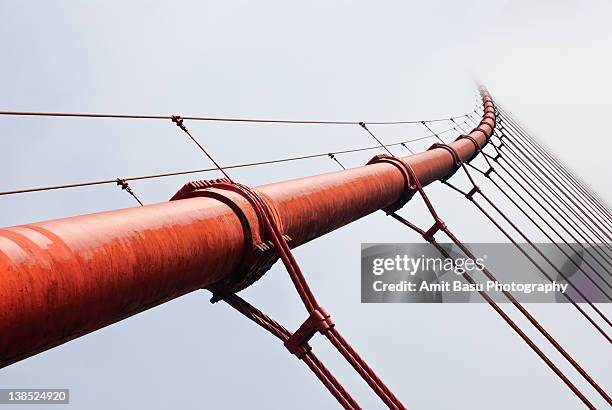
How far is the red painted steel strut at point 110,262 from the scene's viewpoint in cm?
249

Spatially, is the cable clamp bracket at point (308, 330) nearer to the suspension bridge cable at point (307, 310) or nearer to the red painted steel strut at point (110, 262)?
the suspension bridge cable at point (307, 310)

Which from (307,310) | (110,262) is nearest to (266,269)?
(307,310)

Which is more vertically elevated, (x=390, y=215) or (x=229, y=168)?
(x=229, y=168)

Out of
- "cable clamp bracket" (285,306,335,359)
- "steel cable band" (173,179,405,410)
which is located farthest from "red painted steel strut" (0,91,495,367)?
"cable clamp bracket" (285,306,335,359)

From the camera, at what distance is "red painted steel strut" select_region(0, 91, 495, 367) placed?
2.49 m

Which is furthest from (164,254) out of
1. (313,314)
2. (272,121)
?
(272,121)

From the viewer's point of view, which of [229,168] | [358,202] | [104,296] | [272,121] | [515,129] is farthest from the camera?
[515,129]

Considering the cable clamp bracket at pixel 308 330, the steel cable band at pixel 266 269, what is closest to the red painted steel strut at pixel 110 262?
the steel cable band at pixel 266 269

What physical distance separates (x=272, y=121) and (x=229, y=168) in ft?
6.39

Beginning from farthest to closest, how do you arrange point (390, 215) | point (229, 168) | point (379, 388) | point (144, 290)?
point (390, 215)
point (229, 168)
point (379, 388)
point (144, 290)

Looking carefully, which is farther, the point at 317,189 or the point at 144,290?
the point at 317,189

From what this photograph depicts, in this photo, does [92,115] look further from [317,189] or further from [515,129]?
[515,129]

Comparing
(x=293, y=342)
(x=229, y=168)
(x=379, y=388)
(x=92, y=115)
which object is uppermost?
(x=92, y=115)

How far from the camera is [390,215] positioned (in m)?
9.61
